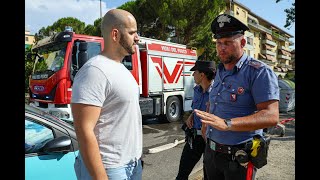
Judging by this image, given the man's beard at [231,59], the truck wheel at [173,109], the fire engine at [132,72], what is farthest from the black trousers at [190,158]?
the truck wheel at [173,109]

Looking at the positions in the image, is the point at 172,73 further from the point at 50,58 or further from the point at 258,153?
the point at 258,153

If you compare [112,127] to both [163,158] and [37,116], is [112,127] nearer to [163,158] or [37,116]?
[37,116]

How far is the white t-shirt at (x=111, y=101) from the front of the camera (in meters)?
1.55

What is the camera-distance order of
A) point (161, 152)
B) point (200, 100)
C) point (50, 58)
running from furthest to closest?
point (50, 58) → point (161, 152) → point (200, 100)

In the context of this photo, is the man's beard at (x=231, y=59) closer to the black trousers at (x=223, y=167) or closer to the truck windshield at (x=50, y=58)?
the black trousers at (x=223, y=167)

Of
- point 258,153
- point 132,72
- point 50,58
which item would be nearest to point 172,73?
point 132,72

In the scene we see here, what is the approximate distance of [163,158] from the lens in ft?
18.6

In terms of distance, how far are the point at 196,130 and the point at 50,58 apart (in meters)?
5.57

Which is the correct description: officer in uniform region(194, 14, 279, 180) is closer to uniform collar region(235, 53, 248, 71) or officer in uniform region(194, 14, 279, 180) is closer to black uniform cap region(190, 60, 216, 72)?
uniform collar region(235, 53, 248, 71)

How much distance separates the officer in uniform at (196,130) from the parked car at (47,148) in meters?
1.33

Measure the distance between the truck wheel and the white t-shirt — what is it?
8.44m

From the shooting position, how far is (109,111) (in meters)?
1.64
